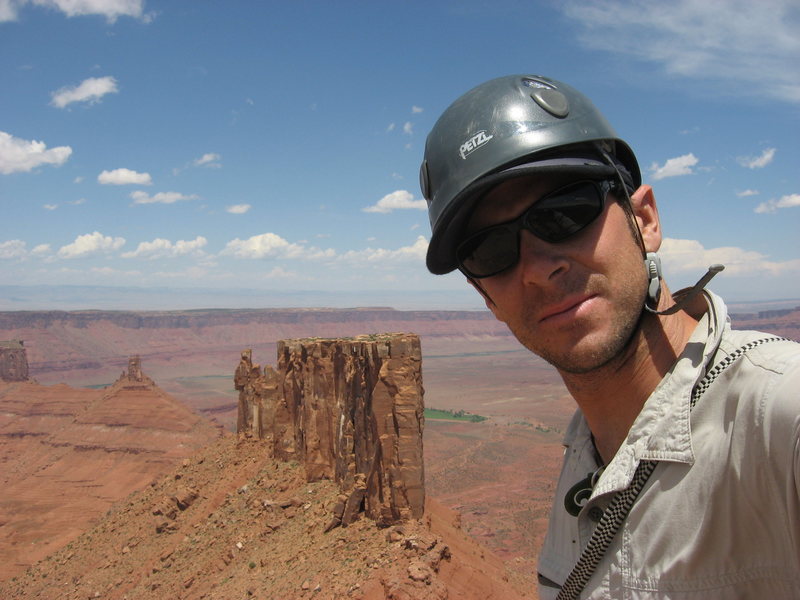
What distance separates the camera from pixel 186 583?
14625 mm

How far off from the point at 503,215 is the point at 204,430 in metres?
47.3

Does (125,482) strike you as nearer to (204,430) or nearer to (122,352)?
(204,430)

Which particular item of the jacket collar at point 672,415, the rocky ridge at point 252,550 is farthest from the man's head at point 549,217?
the rocky ridge at point 252,550

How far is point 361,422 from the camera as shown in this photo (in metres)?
13.9

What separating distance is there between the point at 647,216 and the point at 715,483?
94cm

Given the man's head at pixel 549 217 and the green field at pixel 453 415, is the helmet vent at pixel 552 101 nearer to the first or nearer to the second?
the man's head at pixel 549 217

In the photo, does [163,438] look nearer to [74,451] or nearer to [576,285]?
[74,451]

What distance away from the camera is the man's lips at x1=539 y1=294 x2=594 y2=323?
1.75 metres

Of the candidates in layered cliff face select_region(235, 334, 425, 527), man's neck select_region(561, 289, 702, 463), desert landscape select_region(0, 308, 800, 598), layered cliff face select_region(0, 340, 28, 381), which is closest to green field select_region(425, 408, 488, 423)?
desert landscape select_region(0, 308, 800, 598)

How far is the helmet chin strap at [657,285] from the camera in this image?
167 centimetres

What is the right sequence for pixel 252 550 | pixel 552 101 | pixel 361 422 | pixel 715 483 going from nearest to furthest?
pixel 715 483 < pixel 552 101 < pixel 361 422 < pixel 252 550

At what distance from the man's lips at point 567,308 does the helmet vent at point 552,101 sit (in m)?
0.60

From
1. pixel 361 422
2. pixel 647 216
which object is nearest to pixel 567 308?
pixel 647 216

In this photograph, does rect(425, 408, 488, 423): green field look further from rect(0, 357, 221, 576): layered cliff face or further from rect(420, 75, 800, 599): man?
rect(420, 75, 800, 599): man
